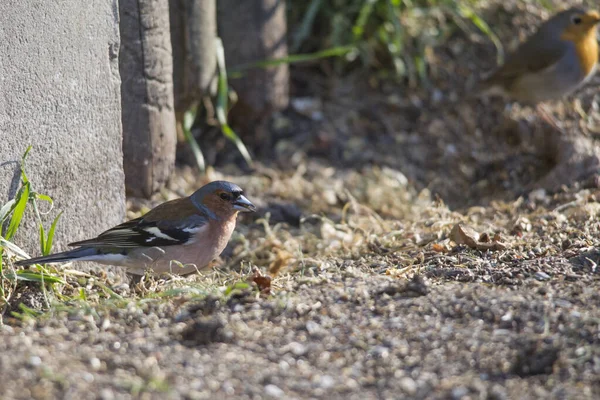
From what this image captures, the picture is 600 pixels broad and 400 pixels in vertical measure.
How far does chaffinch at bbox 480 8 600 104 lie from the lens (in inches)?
275

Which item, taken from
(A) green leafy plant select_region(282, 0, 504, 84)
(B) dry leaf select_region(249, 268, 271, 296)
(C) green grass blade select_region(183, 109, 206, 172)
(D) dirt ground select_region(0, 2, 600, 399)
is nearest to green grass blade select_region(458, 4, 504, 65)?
(A) green leafy plant select_region(282, 0, 504, 84)

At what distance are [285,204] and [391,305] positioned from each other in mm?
2494

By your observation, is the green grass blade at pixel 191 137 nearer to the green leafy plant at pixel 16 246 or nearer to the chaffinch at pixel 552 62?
the green leafy plant at pixel 16 246

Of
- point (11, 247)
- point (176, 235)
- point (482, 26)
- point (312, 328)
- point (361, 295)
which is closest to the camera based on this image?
point (312, 328)

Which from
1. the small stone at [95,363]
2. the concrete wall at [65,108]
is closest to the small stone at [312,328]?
the small stone at [95,363]

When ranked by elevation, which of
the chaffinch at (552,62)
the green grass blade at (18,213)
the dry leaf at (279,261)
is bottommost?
the dry leaf at (279,261)

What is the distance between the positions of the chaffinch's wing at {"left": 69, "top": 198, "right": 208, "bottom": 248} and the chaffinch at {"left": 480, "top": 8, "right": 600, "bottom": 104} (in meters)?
3.33

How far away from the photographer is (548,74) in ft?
23.1

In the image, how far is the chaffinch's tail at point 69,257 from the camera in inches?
152

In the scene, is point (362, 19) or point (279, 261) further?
point (362, 19)

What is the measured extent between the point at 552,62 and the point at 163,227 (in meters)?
4.06

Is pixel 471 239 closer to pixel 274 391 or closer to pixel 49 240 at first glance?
pixel 274 391

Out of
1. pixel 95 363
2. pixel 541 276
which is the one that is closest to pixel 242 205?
pixel 541 276

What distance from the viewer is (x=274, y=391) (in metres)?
2.74
